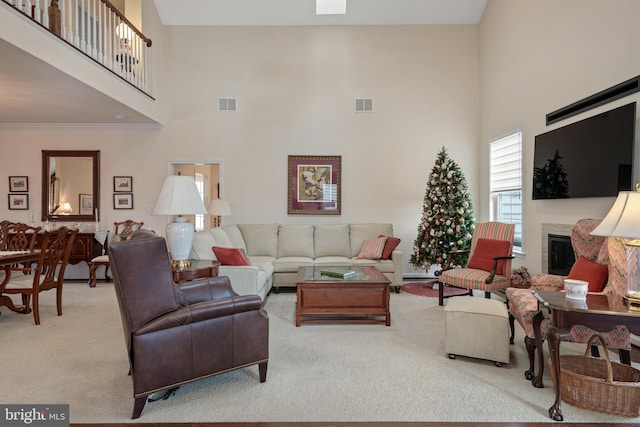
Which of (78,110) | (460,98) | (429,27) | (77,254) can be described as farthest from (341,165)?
(77,254)

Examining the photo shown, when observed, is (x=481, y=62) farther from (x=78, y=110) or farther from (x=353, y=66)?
(x=78, y=110)

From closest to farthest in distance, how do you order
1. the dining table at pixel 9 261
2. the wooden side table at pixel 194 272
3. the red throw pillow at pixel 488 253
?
1. the wooden side table at pixel 194 272
2. the dining table at pixel 9 261
3. the red throw pillow at pixel 488 253

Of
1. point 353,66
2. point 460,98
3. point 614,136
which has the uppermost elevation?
point 353,66

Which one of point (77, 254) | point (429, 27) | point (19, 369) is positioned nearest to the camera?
point (19, 369)

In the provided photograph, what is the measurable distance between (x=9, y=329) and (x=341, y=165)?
16.2 feet

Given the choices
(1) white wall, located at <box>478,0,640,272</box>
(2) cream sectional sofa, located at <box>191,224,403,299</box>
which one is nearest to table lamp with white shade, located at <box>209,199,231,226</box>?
(2) cream sectional sofa, located at <box>191,224,403,299</box>

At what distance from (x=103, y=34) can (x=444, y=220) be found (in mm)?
5707

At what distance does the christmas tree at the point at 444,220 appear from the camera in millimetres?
5512

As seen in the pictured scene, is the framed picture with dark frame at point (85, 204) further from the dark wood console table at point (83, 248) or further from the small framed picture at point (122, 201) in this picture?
the dark wood console table at point (83, 248)

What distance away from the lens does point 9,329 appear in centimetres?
376

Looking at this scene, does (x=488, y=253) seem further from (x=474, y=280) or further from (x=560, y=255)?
(x=560, y=255)

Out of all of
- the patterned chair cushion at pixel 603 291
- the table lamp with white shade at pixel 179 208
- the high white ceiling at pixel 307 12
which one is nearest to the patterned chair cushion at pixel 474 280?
the patterned chair cushion at pixel 603 291

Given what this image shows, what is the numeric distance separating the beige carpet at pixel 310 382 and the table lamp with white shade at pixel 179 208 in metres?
0.98

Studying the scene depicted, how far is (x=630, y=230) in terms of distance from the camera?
2.13 metres
